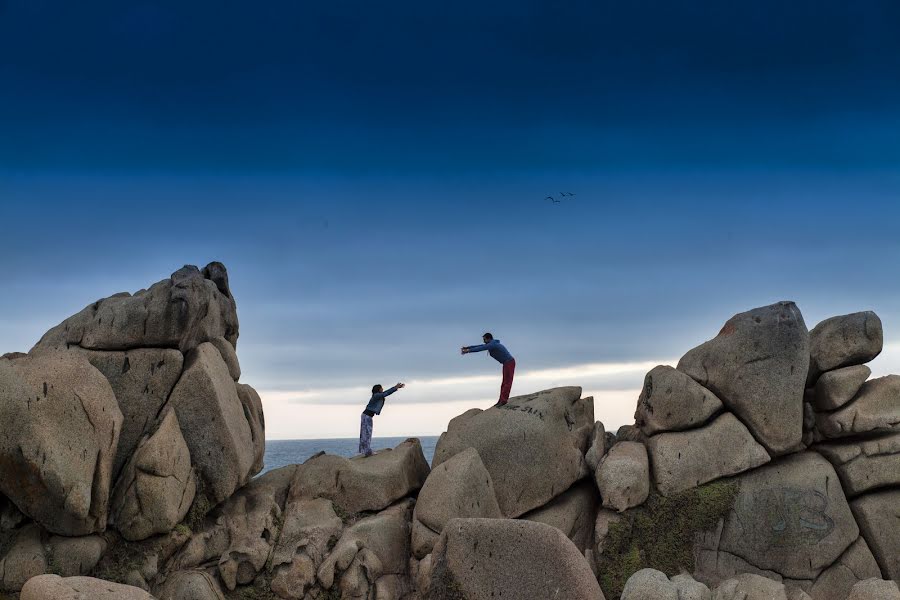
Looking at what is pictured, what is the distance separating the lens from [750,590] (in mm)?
16922

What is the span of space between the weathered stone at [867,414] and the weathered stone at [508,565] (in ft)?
29.8

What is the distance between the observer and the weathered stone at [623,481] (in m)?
19.8

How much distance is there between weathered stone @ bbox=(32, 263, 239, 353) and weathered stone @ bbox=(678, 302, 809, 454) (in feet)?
44.0

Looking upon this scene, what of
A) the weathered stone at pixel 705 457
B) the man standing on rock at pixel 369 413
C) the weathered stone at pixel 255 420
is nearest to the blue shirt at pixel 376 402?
the man standing on rock at pixel 369 413

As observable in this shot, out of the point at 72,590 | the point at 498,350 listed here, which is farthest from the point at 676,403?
the point at 72,590

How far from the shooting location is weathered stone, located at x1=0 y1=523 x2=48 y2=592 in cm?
1742

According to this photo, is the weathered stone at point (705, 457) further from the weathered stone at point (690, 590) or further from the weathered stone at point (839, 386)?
the weathered stone at point (690, 590)

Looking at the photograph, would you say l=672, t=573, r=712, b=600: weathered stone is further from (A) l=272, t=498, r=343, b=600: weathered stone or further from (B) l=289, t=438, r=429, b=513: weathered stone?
(A) l=272, t=498, r=343, b=600: weathered stone

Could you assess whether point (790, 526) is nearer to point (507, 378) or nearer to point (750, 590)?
point (750, 590)

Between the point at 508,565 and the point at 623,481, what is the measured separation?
564cm

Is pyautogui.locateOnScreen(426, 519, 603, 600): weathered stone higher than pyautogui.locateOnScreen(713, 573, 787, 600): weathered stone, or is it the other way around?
pyautogui.locateOnScreen(426, 519, 603, 600): weathered stone

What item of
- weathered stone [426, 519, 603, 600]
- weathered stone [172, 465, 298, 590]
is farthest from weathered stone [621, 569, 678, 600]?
weathered stone [172, 465, 298, 590]

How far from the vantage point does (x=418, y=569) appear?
19.1 meters

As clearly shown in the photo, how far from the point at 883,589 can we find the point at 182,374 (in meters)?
16.0
